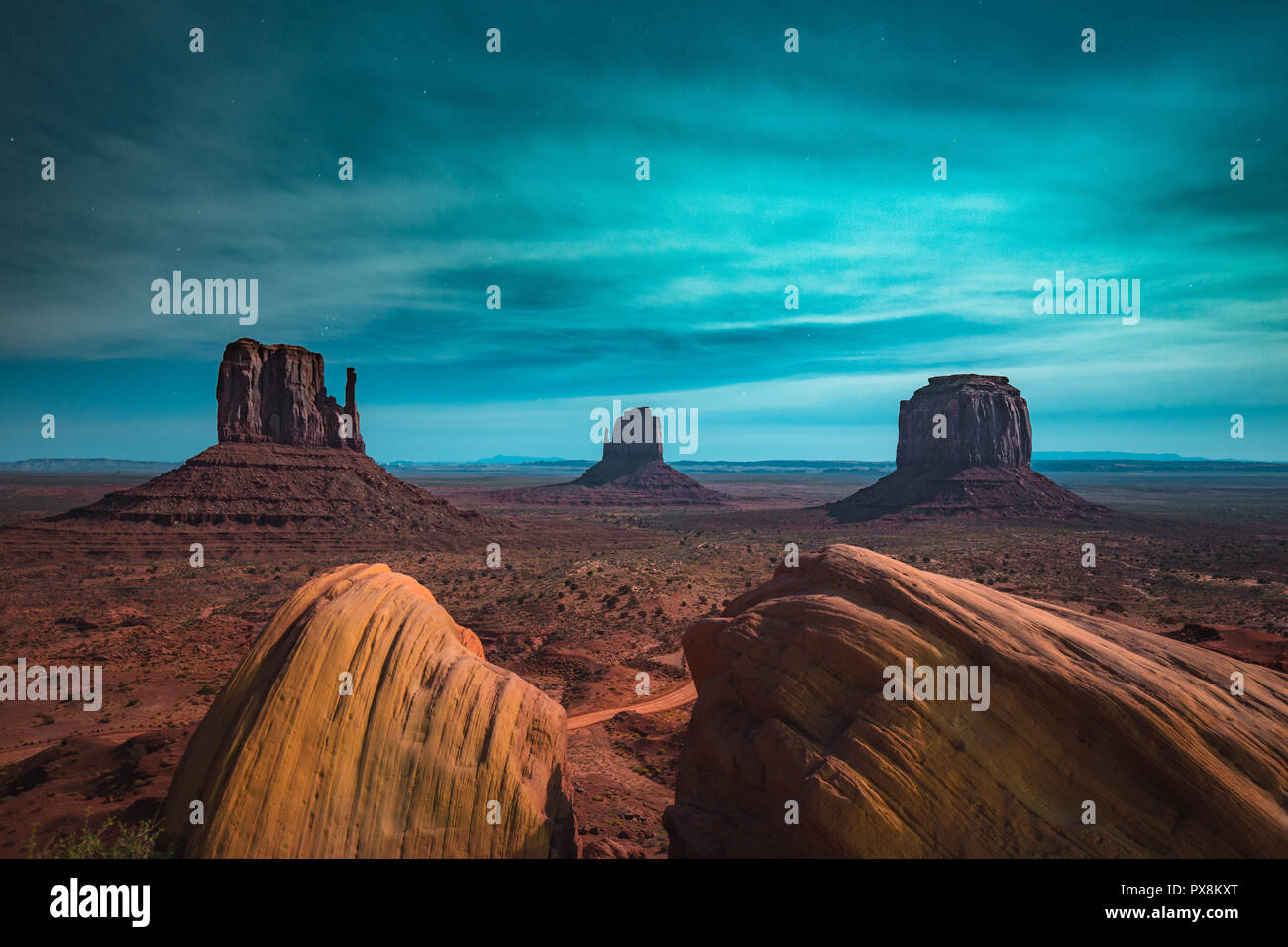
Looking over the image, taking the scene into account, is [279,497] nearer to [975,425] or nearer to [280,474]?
[280,474]

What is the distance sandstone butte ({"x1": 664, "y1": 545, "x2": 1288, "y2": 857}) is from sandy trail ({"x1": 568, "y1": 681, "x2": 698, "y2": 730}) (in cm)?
911

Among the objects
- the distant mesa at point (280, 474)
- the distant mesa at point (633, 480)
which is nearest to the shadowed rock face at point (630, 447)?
the distant mesa at point (633, 480)

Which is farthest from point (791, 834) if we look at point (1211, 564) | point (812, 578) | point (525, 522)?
point (525, 522)

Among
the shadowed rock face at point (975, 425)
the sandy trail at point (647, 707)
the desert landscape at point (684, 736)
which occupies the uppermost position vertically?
the shadowed rock face at point (975, 425)

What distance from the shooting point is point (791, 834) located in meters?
7.90

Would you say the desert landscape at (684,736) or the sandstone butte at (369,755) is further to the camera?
the sandstone butte at (369,755)

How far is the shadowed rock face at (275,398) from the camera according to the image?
71.1 meters

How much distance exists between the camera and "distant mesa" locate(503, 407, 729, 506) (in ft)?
501

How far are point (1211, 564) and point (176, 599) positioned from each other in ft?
255

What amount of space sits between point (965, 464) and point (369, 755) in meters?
117

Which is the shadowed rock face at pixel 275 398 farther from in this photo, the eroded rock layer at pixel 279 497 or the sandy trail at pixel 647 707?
the sandy trail at pixel 647 707

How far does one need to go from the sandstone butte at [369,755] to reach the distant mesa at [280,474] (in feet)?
196
